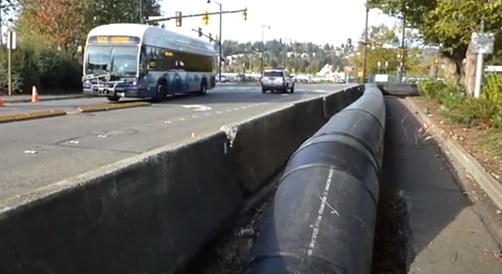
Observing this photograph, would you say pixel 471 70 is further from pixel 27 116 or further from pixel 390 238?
pixel 390 238

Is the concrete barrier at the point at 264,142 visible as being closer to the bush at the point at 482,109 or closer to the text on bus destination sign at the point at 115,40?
the bush at the point at 482,109

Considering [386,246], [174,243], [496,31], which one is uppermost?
[496,31]

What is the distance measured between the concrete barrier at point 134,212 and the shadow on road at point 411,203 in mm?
1773

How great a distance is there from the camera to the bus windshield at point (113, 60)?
92.8 feet

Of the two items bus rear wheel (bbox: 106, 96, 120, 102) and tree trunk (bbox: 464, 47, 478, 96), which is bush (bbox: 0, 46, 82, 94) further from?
tree trunk (bbox: 464, 47, 478, 96)

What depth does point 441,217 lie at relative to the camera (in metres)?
7.89

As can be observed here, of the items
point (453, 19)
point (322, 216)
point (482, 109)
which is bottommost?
point (322, 216)

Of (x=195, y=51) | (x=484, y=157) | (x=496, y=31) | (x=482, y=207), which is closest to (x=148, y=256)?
(x=482, y=207)

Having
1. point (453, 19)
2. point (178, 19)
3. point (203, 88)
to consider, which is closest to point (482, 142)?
point (453, 19)

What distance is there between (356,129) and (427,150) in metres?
7.16

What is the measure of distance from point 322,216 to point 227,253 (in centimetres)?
190

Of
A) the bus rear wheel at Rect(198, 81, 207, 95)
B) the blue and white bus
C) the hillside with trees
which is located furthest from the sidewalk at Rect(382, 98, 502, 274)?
the hillside with trees

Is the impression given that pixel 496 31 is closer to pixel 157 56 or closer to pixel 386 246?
pixel 157 56

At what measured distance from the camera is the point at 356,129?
24.5 ft
